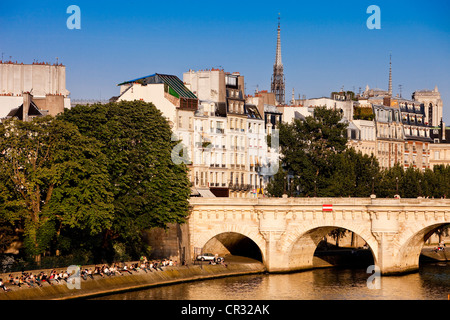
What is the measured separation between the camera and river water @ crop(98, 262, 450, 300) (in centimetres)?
8194

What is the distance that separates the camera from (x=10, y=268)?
79000 mm

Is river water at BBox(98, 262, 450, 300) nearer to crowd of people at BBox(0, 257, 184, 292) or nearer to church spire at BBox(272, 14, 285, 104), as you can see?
crowd of people at BBox(0, 257, 184, 292)

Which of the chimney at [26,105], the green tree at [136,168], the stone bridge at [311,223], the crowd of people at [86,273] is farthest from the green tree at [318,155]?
the chimney at [26,105]

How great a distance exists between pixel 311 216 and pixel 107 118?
743 inches

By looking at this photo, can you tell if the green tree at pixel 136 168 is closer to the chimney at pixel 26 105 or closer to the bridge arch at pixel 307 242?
the bridge arch at pixel 307 242

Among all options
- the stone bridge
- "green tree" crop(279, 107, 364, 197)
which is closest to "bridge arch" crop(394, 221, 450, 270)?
the stone bridge

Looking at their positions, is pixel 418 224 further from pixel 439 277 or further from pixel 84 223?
pixel 84 223

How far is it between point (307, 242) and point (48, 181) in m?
26.8

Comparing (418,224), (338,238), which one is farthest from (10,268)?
(338,238)

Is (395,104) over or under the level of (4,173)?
over

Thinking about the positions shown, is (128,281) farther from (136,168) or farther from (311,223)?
(311,223)

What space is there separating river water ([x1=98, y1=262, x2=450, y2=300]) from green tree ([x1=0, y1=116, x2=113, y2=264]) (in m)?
7.10

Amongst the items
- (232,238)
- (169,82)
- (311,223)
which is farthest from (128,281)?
(169,82)

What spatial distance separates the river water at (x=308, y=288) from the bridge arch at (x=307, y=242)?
1817 mm
